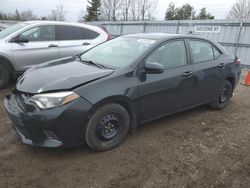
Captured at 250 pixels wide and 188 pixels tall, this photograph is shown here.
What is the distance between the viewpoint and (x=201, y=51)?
4.82 m

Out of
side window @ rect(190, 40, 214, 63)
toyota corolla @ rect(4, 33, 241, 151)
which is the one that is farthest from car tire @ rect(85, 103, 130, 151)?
side window @ rect(190, 40, 214, 63)

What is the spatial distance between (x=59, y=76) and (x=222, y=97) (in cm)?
351

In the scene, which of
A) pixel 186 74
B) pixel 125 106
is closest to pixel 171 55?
pixel 186 74

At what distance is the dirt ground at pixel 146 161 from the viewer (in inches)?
116

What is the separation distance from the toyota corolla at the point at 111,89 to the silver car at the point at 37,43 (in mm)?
2577

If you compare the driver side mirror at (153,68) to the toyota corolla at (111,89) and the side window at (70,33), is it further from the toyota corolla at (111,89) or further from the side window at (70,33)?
the side window at (70,33)

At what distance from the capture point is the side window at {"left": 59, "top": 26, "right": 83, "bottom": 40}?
7.19 metres

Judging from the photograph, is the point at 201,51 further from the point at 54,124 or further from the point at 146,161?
the point at 54,124

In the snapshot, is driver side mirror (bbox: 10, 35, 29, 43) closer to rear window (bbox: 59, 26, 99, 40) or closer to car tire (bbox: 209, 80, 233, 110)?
rear window (bbox: 59, 26, 99, 40)

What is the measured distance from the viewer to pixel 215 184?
2971mm

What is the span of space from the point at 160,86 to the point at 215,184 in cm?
157

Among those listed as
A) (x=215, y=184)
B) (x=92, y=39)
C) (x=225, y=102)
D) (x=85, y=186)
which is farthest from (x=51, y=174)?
(x=92, y=39)

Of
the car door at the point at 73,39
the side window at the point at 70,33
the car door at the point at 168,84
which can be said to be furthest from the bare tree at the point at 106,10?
the car door at the point at 168,84

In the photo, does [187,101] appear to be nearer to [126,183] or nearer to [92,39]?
[126,183]
